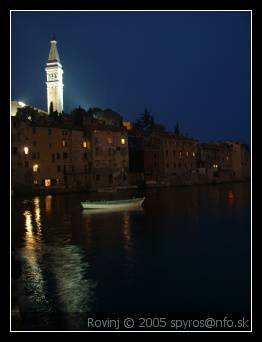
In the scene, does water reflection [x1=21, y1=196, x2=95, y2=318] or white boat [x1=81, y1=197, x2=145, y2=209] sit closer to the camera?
water reflection [x1=21, y1=196, x2=95, y2=318]

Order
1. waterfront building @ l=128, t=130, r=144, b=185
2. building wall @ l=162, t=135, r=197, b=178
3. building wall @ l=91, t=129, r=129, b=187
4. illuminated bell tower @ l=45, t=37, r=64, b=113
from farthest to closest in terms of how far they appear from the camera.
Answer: illuminated bell tower @ l=45, t=37, r=64, b=113, building wall @ l=162, t=135, r=197, b=178, waterfront building @ l=128, t=130, r=144, b=185, building wall @ l=91, t=129, r=129, b=187

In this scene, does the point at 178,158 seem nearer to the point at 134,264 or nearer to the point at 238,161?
the point at 238,161

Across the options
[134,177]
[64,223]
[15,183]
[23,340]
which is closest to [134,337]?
[23,340]

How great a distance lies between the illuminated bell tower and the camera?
129 metres

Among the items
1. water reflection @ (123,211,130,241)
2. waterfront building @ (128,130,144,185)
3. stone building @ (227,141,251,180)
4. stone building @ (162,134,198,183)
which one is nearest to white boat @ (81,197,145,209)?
water reflection @ (123,211,130,241)

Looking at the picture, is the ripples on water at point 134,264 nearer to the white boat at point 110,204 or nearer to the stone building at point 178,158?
the white boat at point 110,204

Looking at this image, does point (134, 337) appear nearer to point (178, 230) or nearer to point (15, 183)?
point (178, 230)

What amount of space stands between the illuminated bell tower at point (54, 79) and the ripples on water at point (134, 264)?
9274 cm

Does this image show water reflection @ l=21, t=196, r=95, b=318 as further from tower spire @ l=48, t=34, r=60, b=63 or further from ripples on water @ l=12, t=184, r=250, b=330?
tower spire @ l=48, t=34, r=60, b=63

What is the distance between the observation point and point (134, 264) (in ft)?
68.8

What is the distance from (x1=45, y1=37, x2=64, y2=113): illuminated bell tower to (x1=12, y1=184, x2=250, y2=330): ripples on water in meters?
92.7

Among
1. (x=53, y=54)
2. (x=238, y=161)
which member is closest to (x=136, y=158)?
(x=238, y=161)

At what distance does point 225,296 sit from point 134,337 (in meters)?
7.36

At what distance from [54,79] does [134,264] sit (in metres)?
117
